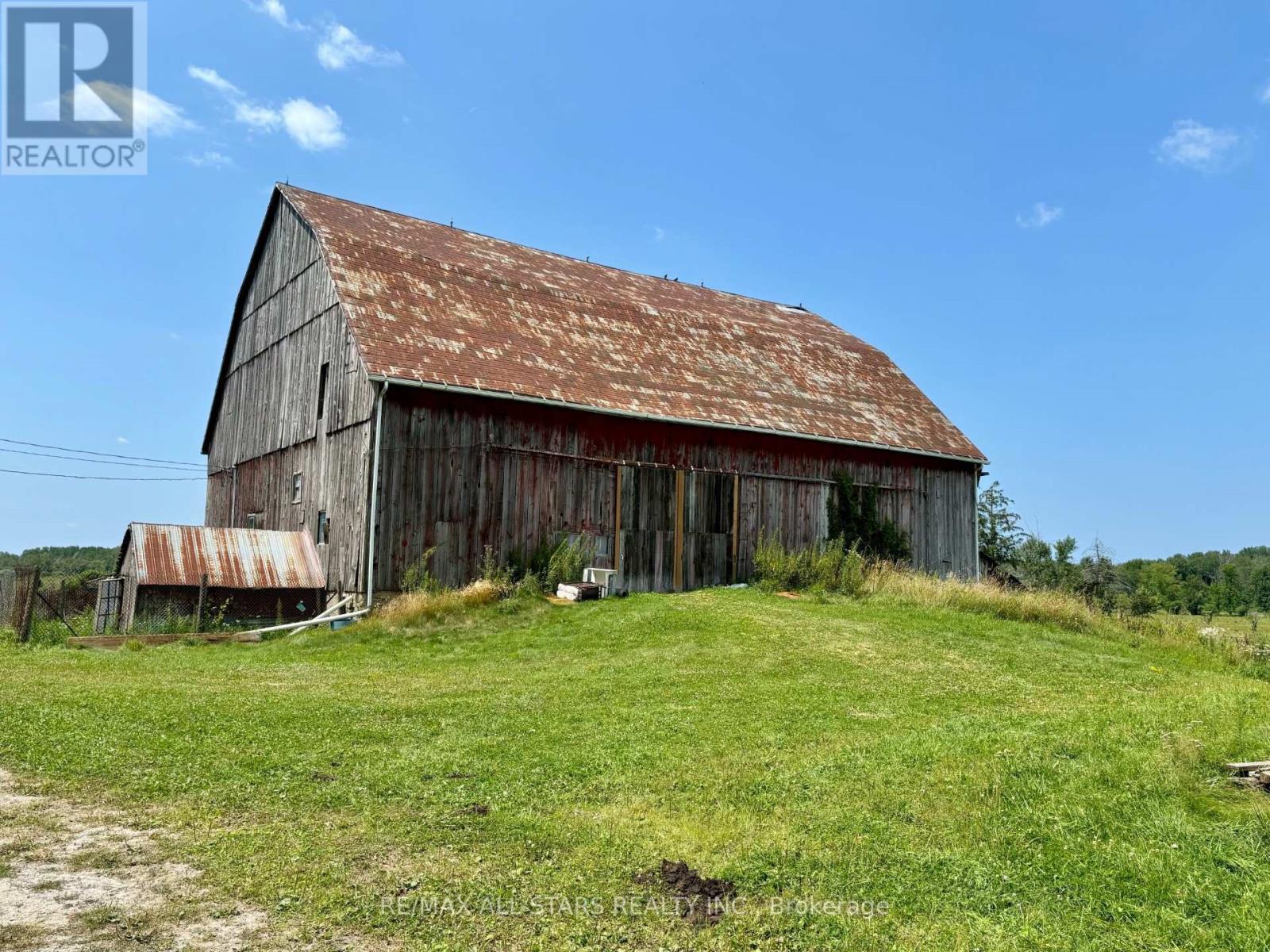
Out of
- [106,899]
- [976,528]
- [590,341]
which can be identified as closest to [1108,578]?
[976,528]

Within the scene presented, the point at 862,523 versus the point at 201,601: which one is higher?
the point at 862,523

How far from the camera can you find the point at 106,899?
4578 mm

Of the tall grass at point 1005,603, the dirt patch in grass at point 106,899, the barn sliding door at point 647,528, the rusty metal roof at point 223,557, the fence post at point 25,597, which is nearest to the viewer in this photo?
the dirt patch in grass at point 106,899

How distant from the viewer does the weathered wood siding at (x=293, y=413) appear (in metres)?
19.0

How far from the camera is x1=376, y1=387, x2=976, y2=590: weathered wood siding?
1844cm

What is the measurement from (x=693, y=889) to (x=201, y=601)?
579 inches

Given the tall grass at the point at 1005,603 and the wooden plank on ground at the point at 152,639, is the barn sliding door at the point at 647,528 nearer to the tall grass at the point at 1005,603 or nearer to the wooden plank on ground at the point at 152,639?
the tall grass at the point at 1005,603

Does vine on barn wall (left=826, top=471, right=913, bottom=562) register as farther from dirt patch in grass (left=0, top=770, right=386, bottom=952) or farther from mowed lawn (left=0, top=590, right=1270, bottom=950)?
dirt patch in grass (left=0, top=770, right=386, bottom=952)

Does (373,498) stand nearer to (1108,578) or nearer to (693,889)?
(693,889)

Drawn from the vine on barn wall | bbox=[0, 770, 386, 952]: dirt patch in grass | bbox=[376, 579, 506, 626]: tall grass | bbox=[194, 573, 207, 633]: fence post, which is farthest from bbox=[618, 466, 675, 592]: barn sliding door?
bbox=[0, 770, 386, 952]: dirt patch in grass

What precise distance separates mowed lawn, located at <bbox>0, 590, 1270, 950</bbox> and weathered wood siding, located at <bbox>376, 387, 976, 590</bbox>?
21.5 feet

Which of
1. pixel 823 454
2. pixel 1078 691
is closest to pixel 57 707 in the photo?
pixel 1078 691

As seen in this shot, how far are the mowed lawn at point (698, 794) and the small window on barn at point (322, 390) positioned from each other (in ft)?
31.6

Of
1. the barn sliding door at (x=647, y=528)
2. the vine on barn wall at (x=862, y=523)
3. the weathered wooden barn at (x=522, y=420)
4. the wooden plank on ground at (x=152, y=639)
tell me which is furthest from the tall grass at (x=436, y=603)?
the vine on barn wall at (x=862, y=523)
